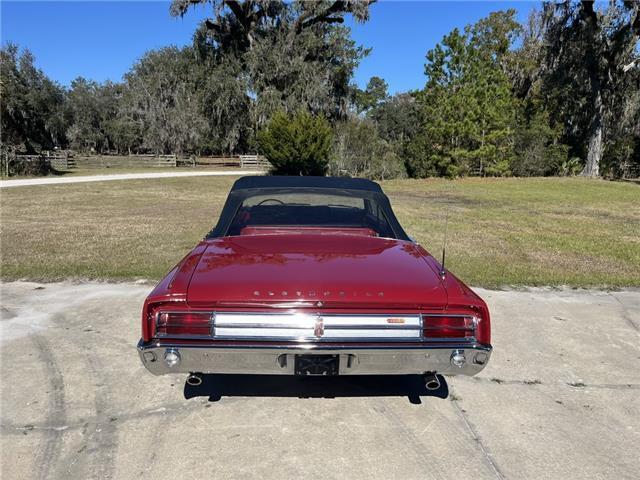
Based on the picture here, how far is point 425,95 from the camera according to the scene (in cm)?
2678

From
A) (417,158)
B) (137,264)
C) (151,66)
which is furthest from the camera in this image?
(151,66)

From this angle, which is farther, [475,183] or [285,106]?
[285,106]

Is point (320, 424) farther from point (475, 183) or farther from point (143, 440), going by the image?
point (475, 183)

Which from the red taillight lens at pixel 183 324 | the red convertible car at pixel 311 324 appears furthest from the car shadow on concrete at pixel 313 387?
the red taillight lens at pixel 183 324

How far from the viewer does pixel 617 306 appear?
18.3 ft

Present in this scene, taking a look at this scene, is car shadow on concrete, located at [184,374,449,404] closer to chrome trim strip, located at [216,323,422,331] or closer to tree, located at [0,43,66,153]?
chrome trim strip, located at [216,323,422,331]

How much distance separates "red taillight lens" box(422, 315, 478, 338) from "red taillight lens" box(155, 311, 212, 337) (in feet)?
3.79

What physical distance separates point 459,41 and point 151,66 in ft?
109

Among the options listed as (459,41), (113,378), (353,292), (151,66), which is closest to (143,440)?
(113,378)

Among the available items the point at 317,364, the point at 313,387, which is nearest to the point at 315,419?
the point at 313,387

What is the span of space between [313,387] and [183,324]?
120cm

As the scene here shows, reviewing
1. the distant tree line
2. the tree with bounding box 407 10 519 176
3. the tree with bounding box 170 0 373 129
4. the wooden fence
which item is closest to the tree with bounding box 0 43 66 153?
the distant tree line

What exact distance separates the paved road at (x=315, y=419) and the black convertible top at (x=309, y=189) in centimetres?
126

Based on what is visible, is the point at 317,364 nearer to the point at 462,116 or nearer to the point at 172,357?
the point at 172,357
